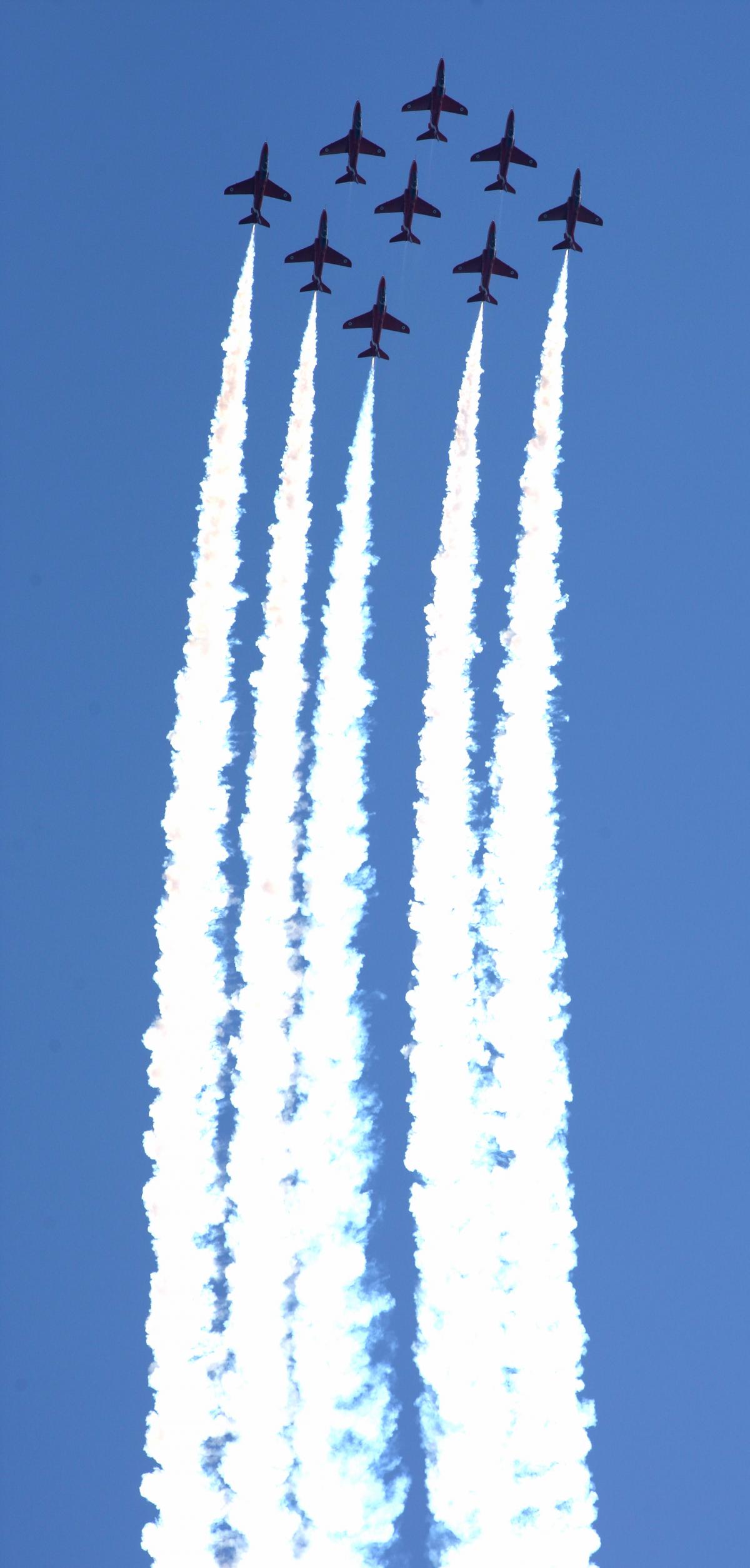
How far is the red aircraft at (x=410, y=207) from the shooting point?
2714 cm

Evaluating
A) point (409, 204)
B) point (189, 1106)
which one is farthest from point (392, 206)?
point (189, 1106)

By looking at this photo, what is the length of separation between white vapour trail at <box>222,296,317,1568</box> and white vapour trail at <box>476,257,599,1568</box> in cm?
262

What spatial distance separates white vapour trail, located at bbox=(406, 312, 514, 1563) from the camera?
22.1 m

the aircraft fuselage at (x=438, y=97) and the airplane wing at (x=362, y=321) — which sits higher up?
the aircraft fuselage at (x=438, y=97)

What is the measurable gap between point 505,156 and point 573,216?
139cm

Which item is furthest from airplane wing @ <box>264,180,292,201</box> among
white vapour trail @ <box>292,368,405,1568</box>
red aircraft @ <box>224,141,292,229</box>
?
white vapour trail @ <box>292,368,405,1568</box>

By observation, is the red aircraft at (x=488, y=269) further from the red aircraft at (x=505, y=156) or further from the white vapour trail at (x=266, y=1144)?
the white vapour trail at (x=266, y=1144)

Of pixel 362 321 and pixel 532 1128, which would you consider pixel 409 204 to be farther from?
pixel 532 1128

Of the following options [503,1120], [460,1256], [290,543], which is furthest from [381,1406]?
[290,543]

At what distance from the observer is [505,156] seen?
89.2 feet

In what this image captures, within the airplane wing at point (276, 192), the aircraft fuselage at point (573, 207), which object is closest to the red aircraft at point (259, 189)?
the airplane wing at point (276, 192)

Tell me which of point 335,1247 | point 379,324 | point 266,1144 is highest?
point 379,324

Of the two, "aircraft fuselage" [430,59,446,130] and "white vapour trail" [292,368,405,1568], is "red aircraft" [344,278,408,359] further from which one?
"white vapour trail" [292,368,405,1568]

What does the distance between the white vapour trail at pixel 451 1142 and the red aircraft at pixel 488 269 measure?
244 inches
